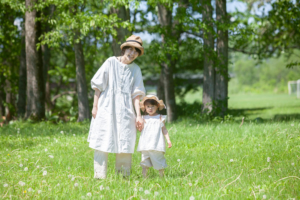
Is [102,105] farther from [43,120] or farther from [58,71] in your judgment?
[58,71]

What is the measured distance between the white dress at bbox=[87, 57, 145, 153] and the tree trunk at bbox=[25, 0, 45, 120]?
8716mm

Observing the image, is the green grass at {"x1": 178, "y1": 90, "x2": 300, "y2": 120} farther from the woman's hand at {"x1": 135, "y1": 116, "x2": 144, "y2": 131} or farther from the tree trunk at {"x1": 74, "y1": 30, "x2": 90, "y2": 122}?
the woman's hand at {"x1": 135, "y1": 116, "x2": 144, "y2": 131}

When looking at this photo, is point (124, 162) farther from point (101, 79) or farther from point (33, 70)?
point (33, 70)

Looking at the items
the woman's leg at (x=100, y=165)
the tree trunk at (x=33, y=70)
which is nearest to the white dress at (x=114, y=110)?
the woman's leg at (x=100, y=165)

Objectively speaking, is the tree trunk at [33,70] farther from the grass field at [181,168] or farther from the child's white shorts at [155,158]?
the child's white shorts at [155,158]

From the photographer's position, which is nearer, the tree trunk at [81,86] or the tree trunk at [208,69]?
the tree trunk at [208,69]

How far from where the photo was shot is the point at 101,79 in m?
4.66

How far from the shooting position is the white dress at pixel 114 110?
455 centimetres

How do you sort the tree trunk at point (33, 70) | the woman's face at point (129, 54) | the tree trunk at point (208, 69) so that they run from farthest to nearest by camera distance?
the tree trunk at point (33, 70), the tree trunk at point (208, 69), the woman's face at point (129, 54)

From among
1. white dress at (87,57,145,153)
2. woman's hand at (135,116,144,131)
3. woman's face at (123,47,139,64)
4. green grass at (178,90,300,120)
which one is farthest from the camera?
green grass at (178,90,300,120)

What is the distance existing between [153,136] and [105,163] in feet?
2.51

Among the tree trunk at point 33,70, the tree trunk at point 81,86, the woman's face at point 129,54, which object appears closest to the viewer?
the woman's face at point 129,54

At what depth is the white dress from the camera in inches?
179

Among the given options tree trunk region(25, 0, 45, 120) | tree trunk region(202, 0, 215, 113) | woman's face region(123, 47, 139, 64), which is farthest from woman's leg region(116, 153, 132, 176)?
tree trunk region(25, 0, 45, 120)
